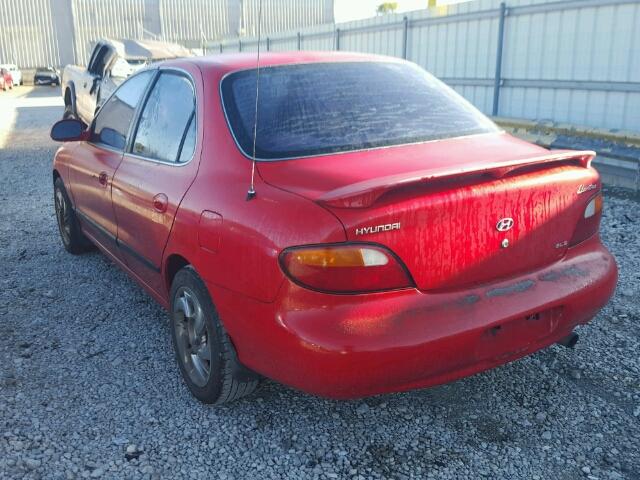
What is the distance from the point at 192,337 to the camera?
2988mm

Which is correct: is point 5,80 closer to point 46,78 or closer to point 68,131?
point 46,78

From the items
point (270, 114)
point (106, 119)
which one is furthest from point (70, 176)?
point (270, 114)

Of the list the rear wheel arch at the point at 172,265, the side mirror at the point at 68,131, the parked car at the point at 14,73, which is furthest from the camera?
the parked car at the point at 14,73

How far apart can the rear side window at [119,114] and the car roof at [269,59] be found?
1.58 ft

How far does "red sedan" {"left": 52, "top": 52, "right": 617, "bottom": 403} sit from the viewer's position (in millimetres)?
2232

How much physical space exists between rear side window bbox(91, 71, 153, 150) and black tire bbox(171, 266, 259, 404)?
1315 millimetres

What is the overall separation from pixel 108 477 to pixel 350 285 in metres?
1.25

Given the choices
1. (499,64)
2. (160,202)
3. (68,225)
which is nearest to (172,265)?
(160,202)

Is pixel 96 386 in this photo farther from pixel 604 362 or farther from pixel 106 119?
pixel 604 362

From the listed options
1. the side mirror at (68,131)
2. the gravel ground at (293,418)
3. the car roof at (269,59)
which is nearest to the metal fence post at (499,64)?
the gravel ground at (293,418)

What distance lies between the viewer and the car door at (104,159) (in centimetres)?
386

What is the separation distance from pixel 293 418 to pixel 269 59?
5.93ft

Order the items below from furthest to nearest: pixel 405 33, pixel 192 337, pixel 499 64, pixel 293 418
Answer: pixel 405 33 → pixel 499 64 → pixel 192 337 → pixel 293 418

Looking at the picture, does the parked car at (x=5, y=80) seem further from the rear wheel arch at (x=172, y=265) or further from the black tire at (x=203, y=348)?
the black tire at (x=203, y=348)
